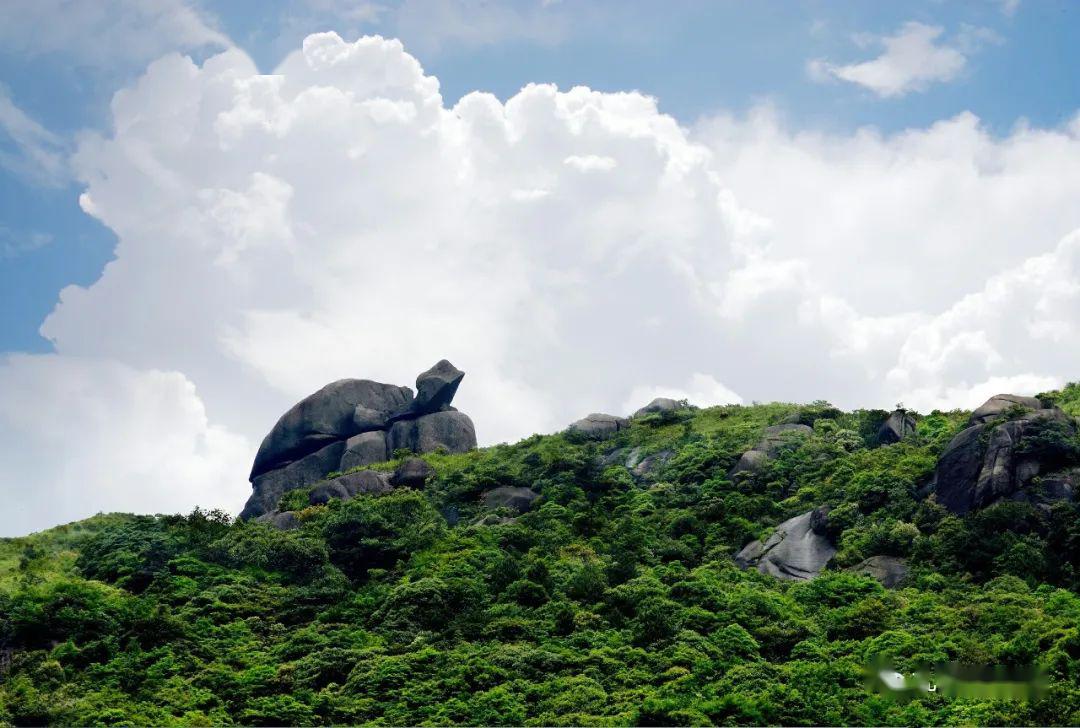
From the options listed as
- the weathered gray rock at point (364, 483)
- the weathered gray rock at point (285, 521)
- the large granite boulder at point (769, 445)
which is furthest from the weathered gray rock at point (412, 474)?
the large granite boulder at point (769, 445)

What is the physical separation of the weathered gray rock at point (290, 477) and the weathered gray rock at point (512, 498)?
1944cm

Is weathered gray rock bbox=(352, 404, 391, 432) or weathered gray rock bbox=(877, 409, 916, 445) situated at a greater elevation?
weathered gray rock bbox=(352, 404, 391, 432)

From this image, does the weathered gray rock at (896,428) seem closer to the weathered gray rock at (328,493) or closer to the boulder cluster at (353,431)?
the weathered gray rock at (328,493)

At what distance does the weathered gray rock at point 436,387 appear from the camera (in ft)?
272

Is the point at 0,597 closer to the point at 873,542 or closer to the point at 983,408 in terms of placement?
the point at 873,542

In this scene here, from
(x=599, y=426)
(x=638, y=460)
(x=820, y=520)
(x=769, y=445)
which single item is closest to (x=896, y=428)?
(x=769, y=445)

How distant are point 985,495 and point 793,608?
11.3 meters

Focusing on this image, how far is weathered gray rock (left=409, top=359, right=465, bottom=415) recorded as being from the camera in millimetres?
83000

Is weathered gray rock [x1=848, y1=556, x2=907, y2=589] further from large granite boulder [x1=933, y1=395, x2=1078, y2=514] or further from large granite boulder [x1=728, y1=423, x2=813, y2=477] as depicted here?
large granite boulder [x1=728, y1=423, x2=813, y2=477]

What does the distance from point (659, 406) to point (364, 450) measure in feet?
73.9

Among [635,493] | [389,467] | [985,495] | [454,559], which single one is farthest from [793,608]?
[389,467]

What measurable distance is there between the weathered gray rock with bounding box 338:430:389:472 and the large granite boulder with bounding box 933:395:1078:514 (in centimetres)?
4180

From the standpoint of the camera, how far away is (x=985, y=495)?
46.3 metres

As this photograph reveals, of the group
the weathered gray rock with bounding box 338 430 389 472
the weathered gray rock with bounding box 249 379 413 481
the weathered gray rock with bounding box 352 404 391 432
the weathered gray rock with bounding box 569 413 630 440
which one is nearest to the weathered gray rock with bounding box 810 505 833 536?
the weathered gray rock with bounding box 569 413 630 440
